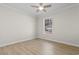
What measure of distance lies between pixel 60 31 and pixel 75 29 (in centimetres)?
24

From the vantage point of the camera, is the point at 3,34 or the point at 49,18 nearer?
the point at 3,34

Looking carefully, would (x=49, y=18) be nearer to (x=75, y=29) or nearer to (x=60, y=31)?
(x=60, y=31)

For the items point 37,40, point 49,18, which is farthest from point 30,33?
point 49,18

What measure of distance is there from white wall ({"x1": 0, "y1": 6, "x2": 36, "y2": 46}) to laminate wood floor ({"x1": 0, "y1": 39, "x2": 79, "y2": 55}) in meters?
0.11

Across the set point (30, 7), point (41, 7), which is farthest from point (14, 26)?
point (41, 7)

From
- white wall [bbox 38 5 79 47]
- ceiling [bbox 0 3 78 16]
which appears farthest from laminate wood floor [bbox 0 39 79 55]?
ceiling [bbox 0 3 78 16]

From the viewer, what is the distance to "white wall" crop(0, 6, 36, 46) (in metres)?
1.49

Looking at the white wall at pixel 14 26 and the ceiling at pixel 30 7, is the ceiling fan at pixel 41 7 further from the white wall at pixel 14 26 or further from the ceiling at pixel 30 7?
the white wall at pixel 14 26

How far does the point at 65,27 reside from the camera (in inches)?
63.7

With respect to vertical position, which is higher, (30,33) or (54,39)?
(30,33)

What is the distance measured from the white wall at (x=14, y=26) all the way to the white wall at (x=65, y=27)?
6.9 inches

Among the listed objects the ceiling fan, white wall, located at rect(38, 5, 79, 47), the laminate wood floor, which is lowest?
the laminate wood floor

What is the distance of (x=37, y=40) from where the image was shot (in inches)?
65.1

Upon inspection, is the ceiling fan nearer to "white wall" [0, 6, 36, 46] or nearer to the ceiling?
the ceiling
